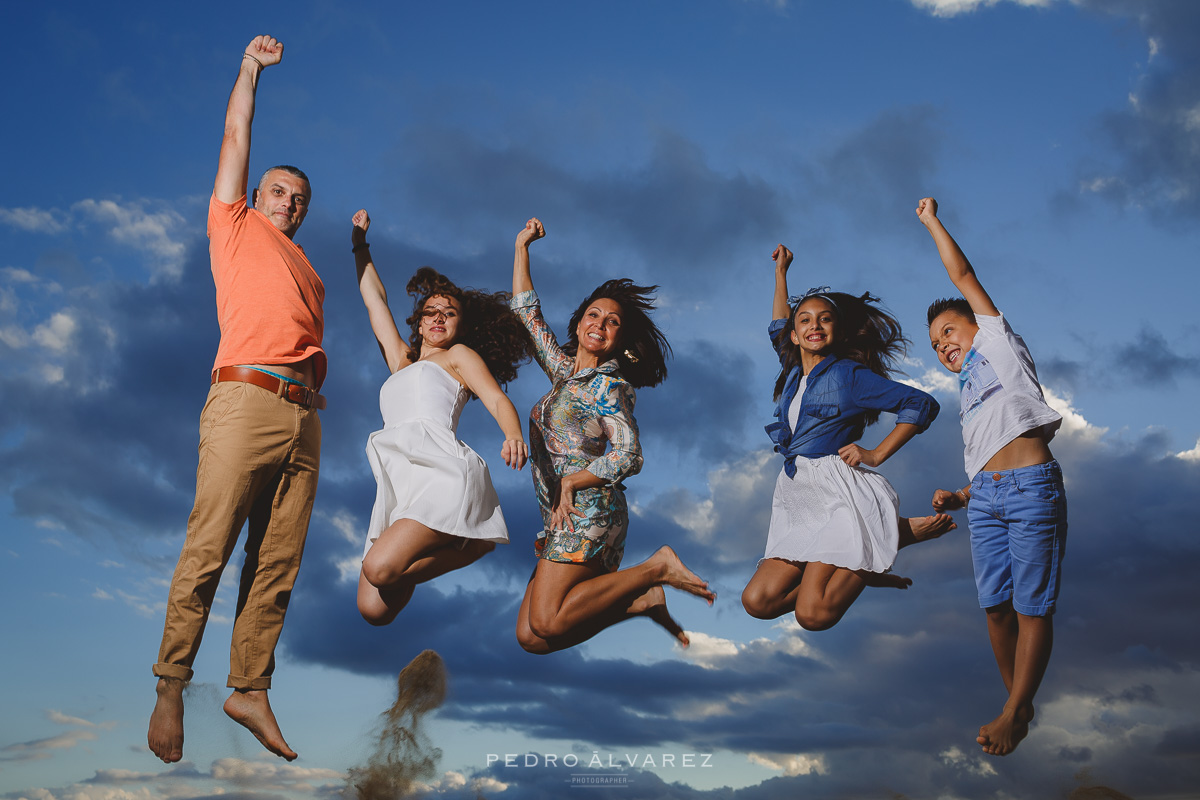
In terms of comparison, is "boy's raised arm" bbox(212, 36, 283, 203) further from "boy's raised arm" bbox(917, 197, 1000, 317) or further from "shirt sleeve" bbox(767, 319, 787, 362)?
"boy's raised arm" bbox(917, 197, 1000, 317)

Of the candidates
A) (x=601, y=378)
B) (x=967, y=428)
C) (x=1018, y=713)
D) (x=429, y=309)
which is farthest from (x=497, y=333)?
(x=1018, y=713)

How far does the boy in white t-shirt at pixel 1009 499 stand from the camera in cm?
678

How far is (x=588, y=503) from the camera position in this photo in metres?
7.23

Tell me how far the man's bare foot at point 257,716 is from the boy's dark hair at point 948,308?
5.71m

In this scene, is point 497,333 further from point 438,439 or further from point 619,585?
point 619,585

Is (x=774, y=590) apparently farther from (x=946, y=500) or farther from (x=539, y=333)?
(x=539, y=333)

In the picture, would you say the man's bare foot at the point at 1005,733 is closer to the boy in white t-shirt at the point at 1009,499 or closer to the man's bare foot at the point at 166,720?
the boy in white t-shirt at the point at 1009,499

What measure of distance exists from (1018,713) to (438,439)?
4.64 metres

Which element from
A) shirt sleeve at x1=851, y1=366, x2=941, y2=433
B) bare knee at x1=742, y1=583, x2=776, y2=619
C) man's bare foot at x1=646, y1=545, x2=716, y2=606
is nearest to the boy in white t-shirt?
shirt sleeve at x1=851, y1=366, x2=941, y2=433

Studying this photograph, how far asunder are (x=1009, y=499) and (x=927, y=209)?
2287 mm

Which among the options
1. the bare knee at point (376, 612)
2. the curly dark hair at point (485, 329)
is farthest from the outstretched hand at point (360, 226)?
the bare knee at point (376, 612)

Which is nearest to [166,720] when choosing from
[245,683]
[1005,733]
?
[245,683]

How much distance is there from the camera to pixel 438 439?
23.9 feet

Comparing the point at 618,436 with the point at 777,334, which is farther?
the point at 777,334
